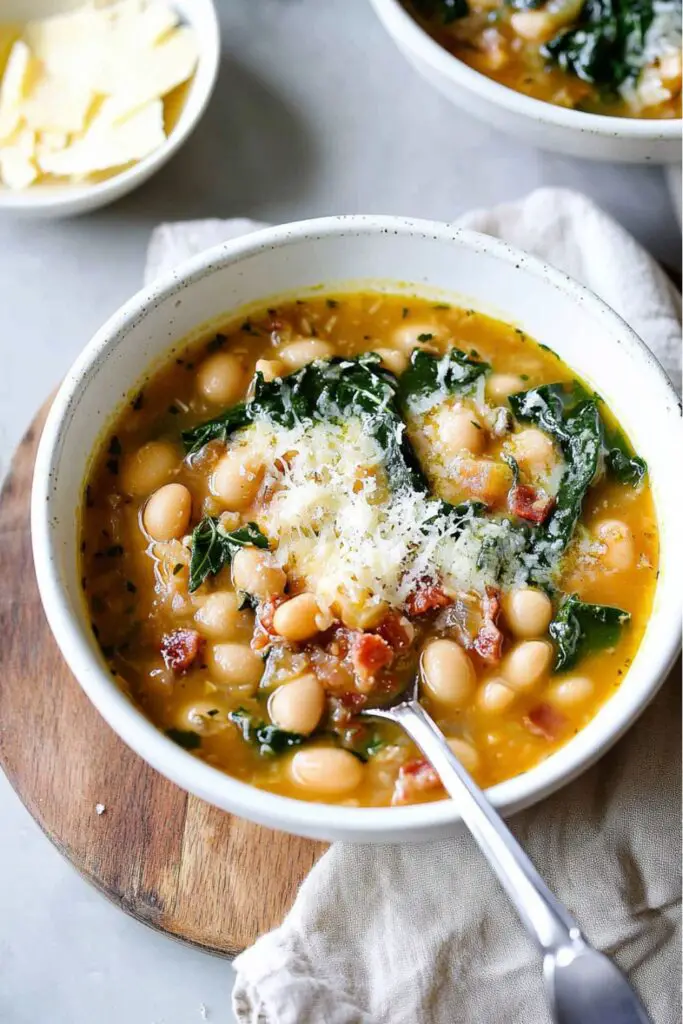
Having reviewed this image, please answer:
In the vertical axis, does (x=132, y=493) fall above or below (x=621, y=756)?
above

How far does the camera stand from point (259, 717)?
9.21 ft

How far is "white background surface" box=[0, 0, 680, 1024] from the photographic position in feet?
12.9

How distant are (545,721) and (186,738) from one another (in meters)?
0.86

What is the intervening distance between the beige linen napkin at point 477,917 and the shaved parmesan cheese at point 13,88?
221cm

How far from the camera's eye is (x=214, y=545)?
2.93 metres

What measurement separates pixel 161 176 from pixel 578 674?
7.65ft

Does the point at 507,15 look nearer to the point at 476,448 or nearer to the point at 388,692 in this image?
the point at 476,448

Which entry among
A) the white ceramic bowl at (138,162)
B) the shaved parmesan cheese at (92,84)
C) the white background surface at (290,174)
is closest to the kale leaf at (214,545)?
the white background surface at (290,174)

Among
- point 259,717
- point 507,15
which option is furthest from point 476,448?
point 507,15

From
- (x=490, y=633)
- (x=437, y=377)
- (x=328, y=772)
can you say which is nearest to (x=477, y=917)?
(x=328, y=772)

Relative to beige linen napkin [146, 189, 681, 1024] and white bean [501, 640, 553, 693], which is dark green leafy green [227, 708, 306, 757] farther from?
white bean [501, 640, 553, 693]

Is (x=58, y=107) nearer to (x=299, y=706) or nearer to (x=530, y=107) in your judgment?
(x=530, y=107)

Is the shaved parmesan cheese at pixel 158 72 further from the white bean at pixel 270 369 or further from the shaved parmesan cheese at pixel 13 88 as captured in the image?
the white bean at pixel 270 369

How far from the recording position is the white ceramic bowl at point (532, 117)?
3.49 metres
